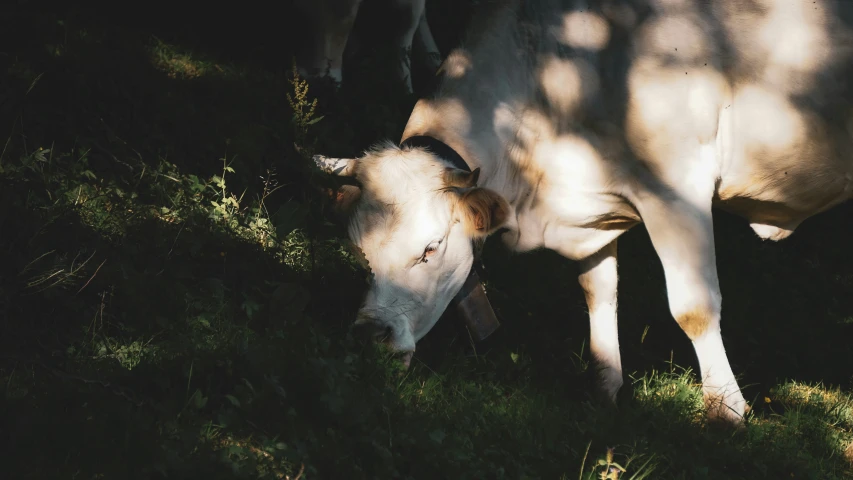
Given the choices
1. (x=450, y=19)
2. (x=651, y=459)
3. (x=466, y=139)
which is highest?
(x=466, y=139)

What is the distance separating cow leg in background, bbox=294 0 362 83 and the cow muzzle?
8.26 feet

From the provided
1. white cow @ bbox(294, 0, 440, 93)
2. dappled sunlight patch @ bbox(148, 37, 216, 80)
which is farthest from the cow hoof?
dappled sunlight patch @ bbox(148, 37, 216, 80)

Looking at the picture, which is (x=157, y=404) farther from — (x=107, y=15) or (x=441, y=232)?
(x=107, y=15)

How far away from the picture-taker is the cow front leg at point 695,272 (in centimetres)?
518

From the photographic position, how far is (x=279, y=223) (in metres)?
5.89

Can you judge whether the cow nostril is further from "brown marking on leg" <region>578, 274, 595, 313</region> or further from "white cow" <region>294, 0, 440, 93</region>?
"white cow" <region>294, 0, 440, 93</region>

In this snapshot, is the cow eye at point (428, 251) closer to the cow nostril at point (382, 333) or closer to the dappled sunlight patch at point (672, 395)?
the cow nostril at point (382, 333)

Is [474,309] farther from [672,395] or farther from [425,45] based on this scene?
[425,45]

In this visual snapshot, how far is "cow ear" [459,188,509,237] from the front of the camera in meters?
4.82

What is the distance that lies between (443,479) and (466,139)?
2.06 meters

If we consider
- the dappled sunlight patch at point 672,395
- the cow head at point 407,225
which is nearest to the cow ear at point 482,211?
the cow head at point 407,225

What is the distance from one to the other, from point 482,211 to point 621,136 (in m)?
0.88

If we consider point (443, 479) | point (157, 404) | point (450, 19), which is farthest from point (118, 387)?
point (450, 19)

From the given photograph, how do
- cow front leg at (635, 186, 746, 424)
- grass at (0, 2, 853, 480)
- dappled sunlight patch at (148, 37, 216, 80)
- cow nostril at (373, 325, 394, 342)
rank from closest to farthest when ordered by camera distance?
1. grass at (0, 2, 853, 480)
2. cow nostril at (373, 325, 394, 342)
3. cow front leg at (635, 186, 746, 424)
4. dappled sunlight patch at (148, 37, 216, 80)
